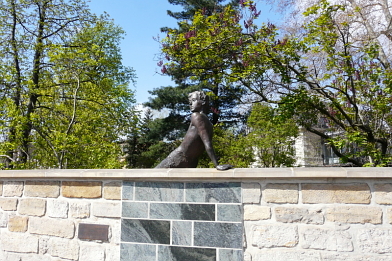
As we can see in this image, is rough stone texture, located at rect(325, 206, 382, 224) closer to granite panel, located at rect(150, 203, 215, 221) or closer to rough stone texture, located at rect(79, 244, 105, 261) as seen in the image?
granite panel, located at rect(150, 203, 215, 221)

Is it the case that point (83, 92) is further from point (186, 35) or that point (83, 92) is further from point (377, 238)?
→ point (377, 238)

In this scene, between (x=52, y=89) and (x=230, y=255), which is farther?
(x=52, y=89)

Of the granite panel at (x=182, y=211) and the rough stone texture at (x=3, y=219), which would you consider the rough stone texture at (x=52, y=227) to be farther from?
the granite panel at (x=182, y=211)

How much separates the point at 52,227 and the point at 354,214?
345 cm

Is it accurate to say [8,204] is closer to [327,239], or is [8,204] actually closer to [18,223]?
[18,223]

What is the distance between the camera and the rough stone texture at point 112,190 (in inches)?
157

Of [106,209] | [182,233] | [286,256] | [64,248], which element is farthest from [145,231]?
Answer: [286,256]

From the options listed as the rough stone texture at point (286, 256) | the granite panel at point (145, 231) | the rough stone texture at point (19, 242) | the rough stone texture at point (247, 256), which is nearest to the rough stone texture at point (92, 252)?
the granite panel at point (145, 231)

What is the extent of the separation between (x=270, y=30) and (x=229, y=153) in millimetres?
6661

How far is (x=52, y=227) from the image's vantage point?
14.0 ft

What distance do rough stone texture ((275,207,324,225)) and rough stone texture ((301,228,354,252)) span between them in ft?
0.27

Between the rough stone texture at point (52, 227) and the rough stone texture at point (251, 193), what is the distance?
214 cm

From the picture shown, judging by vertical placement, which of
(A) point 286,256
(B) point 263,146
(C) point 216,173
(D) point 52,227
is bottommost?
(A) point 286,256

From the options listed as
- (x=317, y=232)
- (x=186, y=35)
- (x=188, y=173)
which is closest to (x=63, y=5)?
(x=186, y=35)
